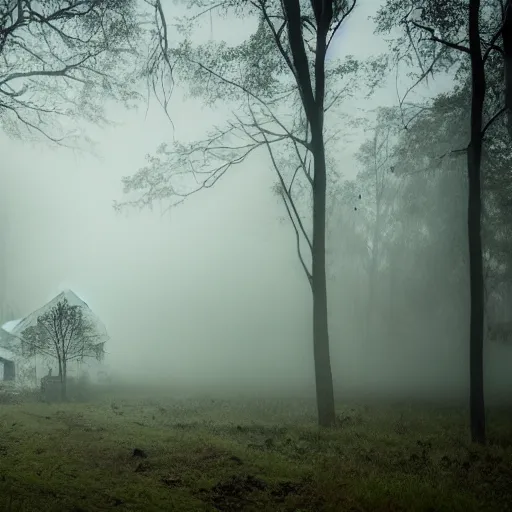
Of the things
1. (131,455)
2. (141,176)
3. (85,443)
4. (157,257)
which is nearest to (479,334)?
(131,455)

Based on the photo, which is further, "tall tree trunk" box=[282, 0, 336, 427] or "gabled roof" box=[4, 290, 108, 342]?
"gabled roof" box=[4, 290, 108, 342]

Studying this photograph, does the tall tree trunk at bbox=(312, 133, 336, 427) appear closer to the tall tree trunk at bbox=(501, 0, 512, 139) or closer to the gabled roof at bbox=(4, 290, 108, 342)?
the tall tree trunk at bbox=(501, 0, 512, 139)

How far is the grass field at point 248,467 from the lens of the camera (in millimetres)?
5723

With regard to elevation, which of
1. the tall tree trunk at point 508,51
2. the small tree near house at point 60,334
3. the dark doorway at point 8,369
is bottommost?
the dark doorway at point 8,369

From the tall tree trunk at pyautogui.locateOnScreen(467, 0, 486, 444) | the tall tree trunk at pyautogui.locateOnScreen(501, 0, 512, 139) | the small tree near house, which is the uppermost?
the tall tree trunk at pyautogui.locateOnScreen(501, 0, 512, 139)

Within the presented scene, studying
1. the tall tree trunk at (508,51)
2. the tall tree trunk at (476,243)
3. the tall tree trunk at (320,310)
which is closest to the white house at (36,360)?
the tall tree trunk at (320,310)

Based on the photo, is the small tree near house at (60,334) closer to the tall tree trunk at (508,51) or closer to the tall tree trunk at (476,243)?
the tall tree trunk at (476,243)

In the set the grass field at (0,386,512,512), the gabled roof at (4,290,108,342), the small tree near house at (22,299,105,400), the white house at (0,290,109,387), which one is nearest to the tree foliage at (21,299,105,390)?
the small tree near house at (22,299,105,400)

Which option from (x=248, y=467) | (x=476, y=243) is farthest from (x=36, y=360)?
(x=476, y=243)

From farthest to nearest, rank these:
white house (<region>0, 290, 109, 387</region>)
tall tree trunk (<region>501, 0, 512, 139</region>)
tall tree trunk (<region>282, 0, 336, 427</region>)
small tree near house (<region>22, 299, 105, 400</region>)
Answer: white house (<region>0, 290, 109, 387</region>), small tree near house (<region>22, 299, 105, 400</region>), tall tree trunk (<region>282, 0, 336, 427</region>), tall tree trunk (<region>501, 0, 512, 139</region>)

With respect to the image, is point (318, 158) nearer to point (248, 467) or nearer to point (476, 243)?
point (476, 243)

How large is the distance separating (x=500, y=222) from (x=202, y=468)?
2097 cm

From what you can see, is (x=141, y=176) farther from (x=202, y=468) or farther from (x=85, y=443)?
(x=202, y=468)

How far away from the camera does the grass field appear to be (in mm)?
5723
